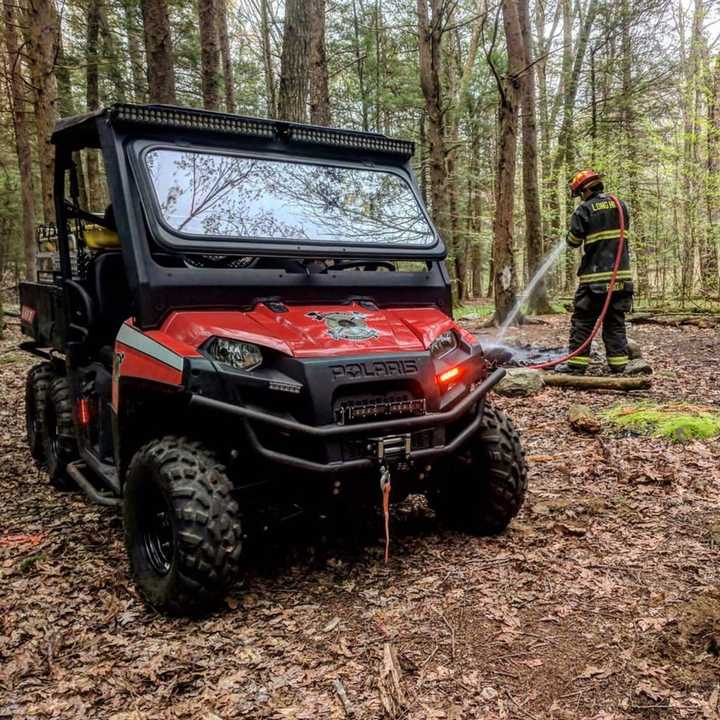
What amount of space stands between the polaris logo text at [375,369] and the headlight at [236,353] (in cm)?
38

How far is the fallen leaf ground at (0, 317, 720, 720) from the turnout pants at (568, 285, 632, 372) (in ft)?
10.8

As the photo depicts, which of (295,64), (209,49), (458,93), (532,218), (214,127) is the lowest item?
(214,127)

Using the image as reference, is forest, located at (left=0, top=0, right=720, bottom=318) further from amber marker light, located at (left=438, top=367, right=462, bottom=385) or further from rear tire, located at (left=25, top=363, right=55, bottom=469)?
amber marker light, located at (left=438, top=367, right=462, bottom=385)

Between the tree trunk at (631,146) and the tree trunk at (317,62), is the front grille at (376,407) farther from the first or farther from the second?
Result: the tree trunk at (631,146)

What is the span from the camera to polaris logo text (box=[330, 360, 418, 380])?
9.92 feet

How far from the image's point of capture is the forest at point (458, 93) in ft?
33.8

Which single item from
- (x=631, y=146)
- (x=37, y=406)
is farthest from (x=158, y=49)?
(x=631, y=146)

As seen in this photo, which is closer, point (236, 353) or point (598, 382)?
point (236, 353)

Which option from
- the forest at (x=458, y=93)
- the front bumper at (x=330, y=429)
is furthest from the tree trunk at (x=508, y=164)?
the front bumper at (x=330, y=429)

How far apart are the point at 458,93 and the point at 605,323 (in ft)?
46.9

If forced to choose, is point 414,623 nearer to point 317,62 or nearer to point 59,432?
point 59,432

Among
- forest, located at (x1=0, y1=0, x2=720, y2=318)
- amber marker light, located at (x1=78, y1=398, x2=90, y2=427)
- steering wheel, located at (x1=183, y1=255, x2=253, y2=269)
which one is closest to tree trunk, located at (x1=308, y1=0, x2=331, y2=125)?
forest, located at (x1=0, y1=0, x2=720, y2=318)

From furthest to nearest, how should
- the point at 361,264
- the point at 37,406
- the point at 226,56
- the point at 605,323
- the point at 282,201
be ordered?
the point at 226,56 < the point at 605,323 < the point at 37,406 < the point at 361,264 < the point at 282,201

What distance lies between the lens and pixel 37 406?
543cm
